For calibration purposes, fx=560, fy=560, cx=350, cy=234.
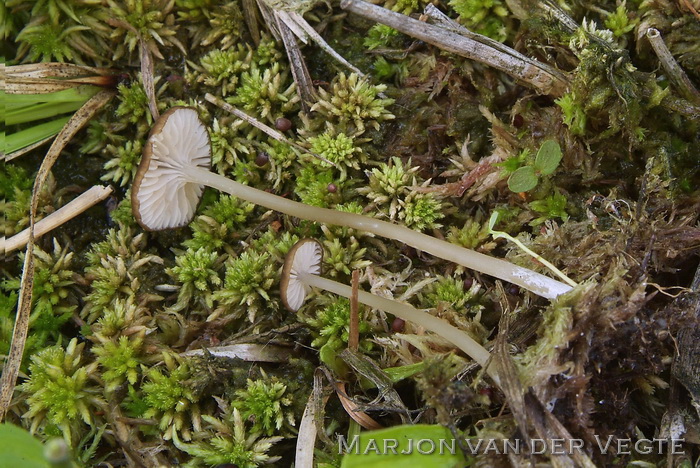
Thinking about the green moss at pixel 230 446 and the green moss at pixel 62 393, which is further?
the green moss at pixel 62 393

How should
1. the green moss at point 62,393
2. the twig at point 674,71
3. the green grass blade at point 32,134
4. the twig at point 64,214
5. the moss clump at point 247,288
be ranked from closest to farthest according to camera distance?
the green moss at point 62,393 < the twig at point 674,71 < the moss clump at point 247,288 < the twig at point 64,214 < the green grass blade at point 32,134

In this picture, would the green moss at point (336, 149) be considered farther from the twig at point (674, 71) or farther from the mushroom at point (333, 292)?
the twig at point (674, 71)

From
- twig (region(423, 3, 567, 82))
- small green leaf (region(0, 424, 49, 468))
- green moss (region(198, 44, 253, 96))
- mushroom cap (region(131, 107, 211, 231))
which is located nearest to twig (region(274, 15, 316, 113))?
green moss (region(198, 44, 253, 96))

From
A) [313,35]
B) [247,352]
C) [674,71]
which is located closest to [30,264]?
[247,352]

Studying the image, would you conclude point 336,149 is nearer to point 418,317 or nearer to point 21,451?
point 418,317

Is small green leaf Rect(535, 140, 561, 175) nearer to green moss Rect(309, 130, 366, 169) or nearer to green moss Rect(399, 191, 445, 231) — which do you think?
green moss Rect(399, 191, 445, 231)

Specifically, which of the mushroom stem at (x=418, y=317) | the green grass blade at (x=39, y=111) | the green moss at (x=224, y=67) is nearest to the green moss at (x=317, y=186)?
the mushroom stem at (x=418, y=317)
